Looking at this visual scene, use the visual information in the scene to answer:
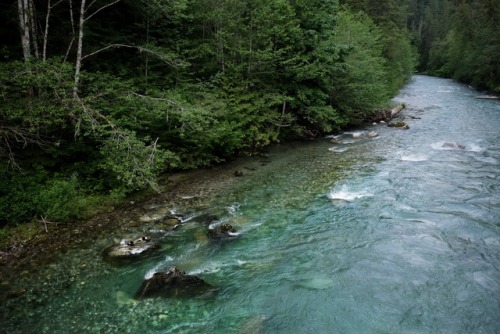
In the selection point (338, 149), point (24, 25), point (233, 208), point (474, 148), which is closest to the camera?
point (24, 25)

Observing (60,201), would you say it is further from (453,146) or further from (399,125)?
(399,125)

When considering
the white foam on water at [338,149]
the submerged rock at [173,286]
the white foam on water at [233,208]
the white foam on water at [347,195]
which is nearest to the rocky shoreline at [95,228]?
the white foam on water at [233,208]

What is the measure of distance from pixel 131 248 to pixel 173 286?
2.11 meters

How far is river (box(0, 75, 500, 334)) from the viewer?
6137 millimetres

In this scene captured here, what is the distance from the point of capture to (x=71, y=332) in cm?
582

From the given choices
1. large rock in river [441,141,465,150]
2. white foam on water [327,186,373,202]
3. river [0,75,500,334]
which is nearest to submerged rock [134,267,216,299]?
river [0,75,500,334]

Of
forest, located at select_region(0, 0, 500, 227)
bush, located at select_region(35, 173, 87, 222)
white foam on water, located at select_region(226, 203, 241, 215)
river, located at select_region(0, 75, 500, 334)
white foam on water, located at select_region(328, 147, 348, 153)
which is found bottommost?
river, located at select_region(0, 75, 500, 334)

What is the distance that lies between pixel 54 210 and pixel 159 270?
3.94 m

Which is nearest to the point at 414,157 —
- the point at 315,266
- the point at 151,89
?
the point at 315,266

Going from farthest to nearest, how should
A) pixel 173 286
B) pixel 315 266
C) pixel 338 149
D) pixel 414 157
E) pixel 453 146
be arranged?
pixel 338 149
pixel 453 146
pixel 414 157
pixel 315 266
pixel 173 286

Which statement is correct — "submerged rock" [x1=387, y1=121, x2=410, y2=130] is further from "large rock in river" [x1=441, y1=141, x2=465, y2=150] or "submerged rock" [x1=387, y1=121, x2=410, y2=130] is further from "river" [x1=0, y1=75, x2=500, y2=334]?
"river" [x1=0, y1=75, x2=500, y2=334]

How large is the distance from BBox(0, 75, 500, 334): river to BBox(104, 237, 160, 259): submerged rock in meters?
0.29

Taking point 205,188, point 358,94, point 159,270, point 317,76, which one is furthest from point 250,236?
point 358,94

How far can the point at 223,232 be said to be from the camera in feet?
30.5
